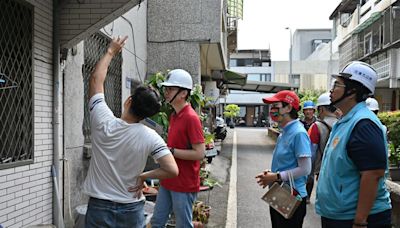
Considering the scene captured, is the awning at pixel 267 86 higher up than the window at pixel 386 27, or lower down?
lower down

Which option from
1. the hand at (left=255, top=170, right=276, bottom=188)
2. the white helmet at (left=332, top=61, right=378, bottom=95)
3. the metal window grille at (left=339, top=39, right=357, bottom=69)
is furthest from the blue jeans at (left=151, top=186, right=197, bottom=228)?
the metal window grille at (left=339, top=39, right=357, bottom=69)

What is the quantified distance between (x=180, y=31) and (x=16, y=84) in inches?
264

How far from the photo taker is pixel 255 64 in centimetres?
5491

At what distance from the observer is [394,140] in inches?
324

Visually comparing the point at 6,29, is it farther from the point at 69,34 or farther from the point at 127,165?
the point at 127,165

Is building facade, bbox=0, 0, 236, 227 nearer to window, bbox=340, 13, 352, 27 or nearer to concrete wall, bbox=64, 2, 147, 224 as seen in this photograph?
concrete wall, bbox=64, 2, 147, 224

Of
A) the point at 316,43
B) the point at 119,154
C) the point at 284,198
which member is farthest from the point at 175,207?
the point at 316,43

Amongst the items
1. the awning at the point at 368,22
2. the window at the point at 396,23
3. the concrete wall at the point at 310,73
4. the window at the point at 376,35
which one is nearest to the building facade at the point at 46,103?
the window at the point at 396,23

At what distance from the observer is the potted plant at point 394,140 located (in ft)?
26.9

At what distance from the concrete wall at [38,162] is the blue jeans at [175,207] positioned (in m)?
1.25

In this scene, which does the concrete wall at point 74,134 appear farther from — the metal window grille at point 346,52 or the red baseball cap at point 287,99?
the metal window grille at point 346,52

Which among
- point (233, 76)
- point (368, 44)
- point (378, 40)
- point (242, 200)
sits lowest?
point (242, 200)

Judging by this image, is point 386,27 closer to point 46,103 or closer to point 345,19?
point 345,19

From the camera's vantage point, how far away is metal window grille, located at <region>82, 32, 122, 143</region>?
5.91m
